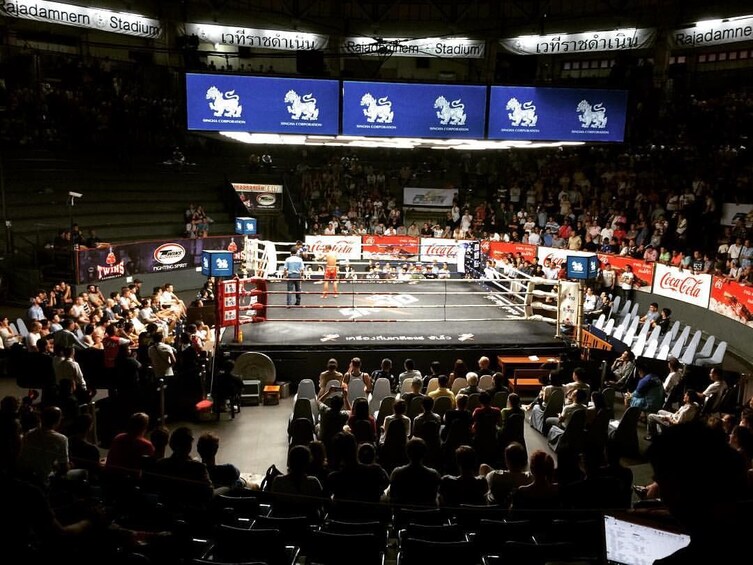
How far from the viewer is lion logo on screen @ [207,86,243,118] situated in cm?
1116

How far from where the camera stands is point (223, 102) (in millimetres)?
11203

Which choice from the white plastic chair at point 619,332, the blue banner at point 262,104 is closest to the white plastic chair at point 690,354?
the white plastic chair at point 619,332

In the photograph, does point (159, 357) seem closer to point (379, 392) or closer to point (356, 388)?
point (356, 388)

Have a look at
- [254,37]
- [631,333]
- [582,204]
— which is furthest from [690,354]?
[254,37]

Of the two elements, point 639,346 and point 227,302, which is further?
point 639,346

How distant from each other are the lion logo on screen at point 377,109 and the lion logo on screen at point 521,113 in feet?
7.49

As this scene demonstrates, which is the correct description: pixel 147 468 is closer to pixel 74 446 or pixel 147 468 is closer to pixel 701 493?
pixel 74 446

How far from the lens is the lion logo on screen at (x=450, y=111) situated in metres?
11.8

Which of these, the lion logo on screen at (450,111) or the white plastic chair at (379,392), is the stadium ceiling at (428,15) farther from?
the white plastic chair at (379,392)

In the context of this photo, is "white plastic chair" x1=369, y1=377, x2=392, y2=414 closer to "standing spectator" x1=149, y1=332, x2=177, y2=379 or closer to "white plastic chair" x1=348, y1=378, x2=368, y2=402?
"white plastic chair" x1=348, y1=378, x2=368, y2=402

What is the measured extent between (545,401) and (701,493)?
7162 mm

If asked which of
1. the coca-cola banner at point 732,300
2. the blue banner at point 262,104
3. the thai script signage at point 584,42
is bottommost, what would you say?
the coca-cola banner at point 732,300

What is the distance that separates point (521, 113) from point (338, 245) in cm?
895

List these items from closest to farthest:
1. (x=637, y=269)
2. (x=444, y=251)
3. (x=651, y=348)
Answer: (x=651, y=348)
(x=637, y=269)
(x=444, y=251)
